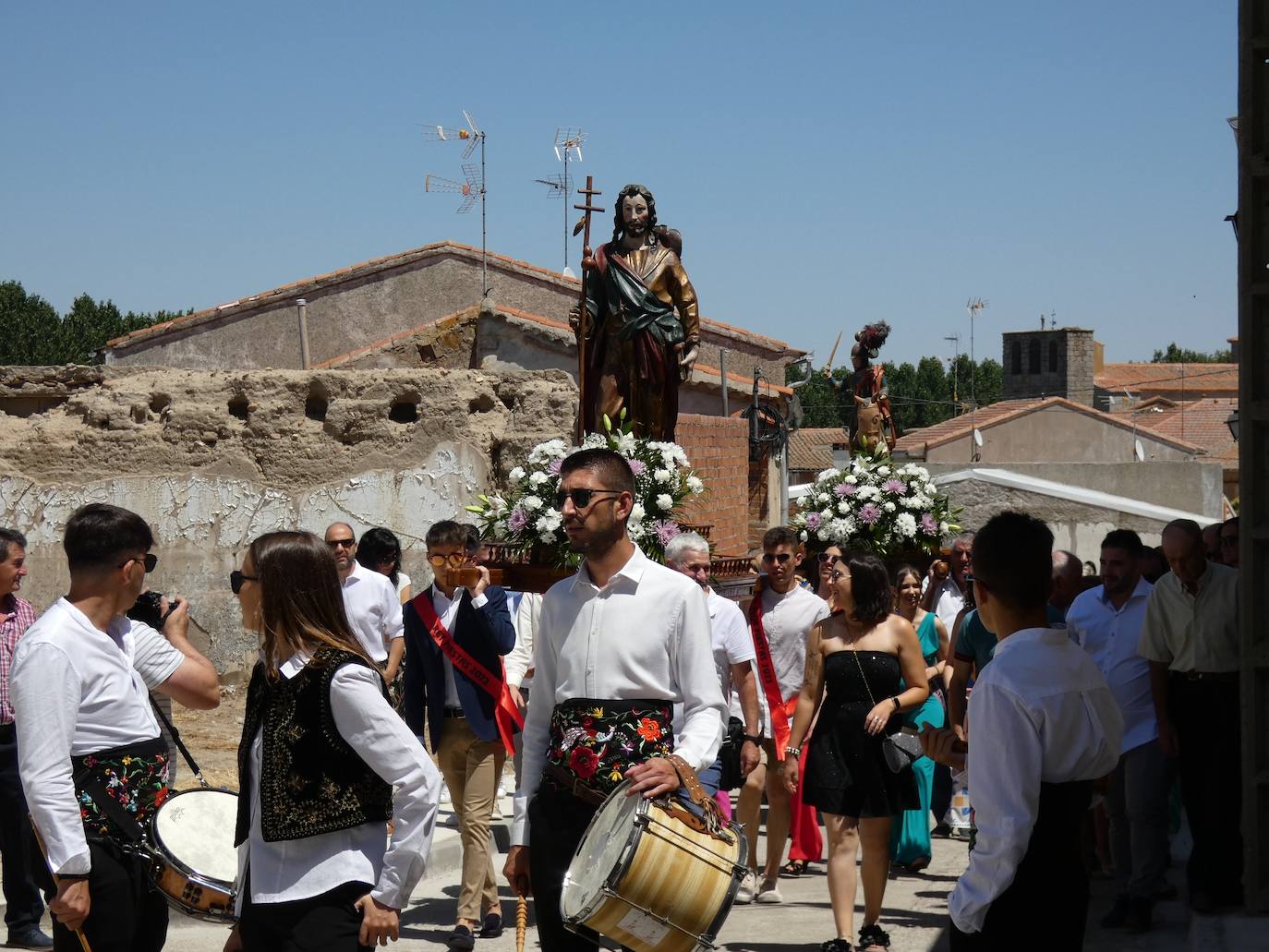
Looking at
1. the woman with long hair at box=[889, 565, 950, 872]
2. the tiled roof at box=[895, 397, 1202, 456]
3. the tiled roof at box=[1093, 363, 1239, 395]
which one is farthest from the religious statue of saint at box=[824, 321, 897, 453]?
the tiled roof at box=[1093, 363, 1239, 395]

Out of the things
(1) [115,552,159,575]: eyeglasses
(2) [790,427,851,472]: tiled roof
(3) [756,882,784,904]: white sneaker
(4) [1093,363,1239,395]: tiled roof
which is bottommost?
(3) [756,882,784,904]: white sneaker

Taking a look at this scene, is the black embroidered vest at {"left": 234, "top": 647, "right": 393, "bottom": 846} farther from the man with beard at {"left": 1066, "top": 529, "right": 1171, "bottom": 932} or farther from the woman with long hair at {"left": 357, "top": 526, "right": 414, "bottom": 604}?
the woman with long hair at {"left": 357, "top": 526, "right": 414, "bottom": 604}

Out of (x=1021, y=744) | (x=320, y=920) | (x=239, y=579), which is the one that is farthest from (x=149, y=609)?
(x=1021, y=744)

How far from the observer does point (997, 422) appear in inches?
1932

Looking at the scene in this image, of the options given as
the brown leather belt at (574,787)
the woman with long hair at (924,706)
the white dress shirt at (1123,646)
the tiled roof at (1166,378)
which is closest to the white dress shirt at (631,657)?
the brown leather belt at (574,787)

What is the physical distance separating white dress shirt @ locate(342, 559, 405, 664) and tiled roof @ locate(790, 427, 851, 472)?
141 ft

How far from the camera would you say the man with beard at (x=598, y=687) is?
4719 millimetres

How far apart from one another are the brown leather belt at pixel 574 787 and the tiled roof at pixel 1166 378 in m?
79.6

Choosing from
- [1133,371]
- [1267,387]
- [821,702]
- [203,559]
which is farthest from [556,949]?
[1133,371]

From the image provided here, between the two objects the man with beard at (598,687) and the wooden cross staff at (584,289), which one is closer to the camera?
the man with beard at (598,687)

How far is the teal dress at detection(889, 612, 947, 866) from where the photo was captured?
915 cm

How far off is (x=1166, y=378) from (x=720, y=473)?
79186 mm

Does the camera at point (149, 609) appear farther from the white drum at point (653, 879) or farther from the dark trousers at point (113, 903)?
the white drum at point (653, 879)

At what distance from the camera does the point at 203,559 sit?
12.7 metres
